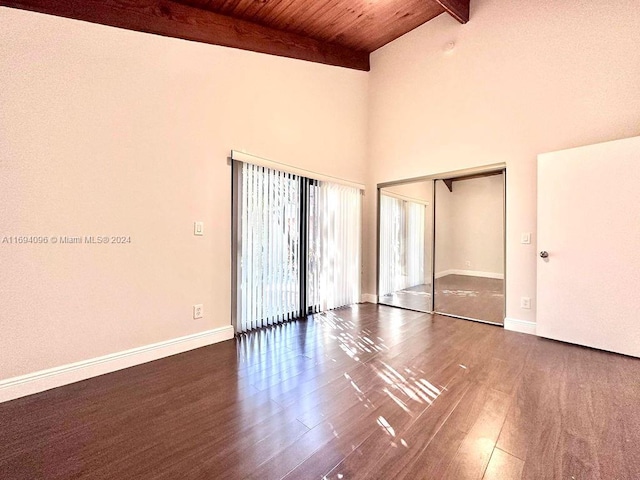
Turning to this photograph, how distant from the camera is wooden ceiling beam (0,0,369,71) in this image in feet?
6.64

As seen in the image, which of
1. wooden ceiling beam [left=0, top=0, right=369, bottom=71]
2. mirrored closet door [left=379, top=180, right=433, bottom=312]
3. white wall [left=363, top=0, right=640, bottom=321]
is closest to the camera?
wooden ceiling beam [left=0, top=0, right=369, bottom=71]

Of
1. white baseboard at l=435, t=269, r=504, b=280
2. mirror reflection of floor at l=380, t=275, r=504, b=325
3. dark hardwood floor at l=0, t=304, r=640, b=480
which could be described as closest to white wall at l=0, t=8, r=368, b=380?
dark hardwood floor at l=0, t=304, r=640, b=480

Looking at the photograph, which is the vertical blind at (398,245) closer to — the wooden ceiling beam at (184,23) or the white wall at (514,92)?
the white wall at (514,92)

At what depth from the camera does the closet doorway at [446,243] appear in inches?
142

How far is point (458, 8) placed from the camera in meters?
3.27

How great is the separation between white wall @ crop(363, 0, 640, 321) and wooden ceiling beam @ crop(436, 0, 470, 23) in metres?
0.09

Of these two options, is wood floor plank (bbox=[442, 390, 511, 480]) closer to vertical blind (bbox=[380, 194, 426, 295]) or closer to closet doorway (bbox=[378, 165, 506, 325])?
closet doorway (bbox=[378, 165, 506, 325])

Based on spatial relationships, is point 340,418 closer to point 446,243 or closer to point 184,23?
point 446,243

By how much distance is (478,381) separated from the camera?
199cm

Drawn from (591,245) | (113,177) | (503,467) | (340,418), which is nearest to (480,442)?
(503,467)

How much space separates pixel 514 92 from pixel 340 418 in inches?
149

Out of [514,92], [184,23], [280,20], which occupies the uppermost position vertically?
[280,20]

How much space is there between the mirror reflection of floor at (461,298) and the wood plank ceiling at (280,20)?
3470mm

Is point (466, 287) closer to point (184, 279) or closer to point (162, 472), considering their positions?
point (184, 279)
